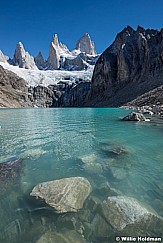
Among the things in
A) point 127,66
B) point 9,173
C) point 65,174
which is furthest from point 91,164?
point 127,66

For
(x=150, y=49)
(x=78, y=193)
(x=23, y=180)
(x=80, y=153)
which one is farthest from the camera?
(x=150, y=49)

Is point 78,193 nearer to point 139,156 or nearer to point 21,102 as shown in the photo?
point 139,156

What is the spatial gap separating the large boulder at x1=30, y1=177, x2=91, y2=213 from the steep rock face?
381 ft

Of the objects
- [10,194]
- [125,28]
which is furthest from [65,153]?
[125,28]

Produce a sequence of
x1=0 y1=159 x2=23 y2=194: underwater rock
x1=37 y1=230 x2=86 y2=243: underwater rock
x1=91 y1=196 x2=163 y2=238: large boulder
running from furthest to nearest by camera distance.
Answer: x1=0 y1=159 x2=23 y2=194: underwater rock < x1=91 y1=196 x2=163 y2=238: large boulder < x1=37 y1=230 x2=86 y2=243: underwater rock

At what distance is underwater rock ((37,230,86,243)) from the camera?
4.95 meters

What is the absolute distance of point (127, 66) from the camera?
15700 centimetres

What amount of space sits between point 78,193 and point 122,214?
1.90 meters

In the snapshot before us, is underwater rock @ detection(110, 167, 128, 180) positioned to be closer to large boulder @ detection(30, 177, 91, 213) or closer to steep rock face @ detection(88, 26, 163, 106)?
large boulder @ detection(30, 177, 91, 213)

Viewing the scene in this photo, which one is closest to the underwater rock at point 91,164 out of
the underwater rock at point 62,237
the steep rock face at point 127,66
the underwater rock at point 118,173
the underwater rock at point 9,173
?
the underwater rock at point 118,173

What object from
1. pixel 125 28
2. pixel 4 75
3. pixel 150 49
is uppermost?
pixel 125 28

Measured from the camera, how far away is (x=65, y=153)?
511 inches

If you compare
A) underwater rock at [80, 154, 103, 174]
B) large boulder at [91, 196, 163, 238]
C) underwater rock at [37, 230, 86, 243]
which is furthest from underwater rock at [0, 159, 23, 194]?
large boulder at [91, 196, 163, 238]

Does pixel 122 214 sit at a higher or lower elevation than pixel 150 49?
lower
